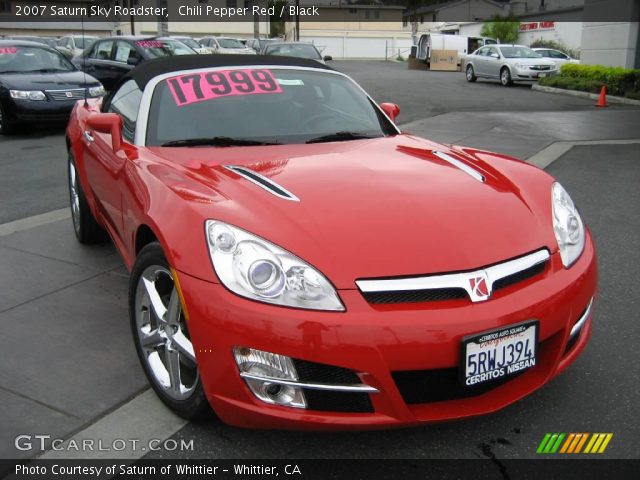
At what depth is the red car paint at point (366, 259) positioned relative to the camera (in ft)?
6.92

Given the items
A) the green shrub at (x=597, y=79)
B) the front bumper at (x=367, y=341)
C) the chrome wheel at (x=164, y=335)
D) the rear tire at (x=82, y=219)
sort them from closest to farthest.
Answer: the front bumper at (x=367, y=341) < the chrome wheel at (x=164, y=335) < the rear tire at (x=82, y=219) < the green shrub at (x=597, y=79)

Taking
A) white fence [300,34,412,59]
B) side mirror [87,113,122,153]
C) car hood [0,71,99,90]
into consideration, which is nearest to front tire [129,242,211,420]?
side mirror [87,113,122,153]

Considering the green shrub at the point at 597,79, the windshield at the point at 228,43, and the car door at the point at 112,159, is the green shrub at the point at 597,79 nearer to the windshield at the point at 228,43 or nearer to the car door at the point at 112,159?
the windshield at the point at 228,43

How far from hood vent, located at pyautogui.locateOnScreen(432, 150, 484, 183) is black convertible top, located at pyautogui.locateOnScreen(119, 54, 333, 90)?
1278 millimetres

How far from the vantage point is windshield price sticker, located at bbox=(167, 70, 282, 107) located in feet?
11.9

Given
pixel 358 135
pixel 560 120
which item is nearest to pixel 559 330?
pixel 358 135

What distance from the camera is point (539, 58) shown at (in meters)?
22.4

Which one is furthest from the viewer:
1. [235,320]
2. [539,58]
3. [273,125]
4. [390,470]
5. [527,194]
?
[539,58]

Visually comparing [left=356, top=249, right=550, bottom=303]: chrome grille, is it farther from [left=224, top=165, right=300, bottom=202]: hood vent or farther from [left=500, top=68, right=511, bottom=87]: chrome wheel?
[left=500, top=68, right=511, bottom=87]: chrome wheel

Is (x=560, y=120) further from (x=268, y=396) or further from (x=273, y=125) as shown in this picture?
(x=268, y=396)

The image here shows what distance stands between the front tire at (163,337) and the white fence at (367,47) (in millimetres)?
55924

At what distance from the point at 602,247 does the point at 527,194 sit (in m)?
2.33

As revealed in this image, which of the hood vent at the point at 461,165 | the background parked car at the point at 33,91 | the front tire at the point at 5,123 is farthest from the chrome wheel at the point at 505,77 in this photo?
the hood vent at the point at 461,165

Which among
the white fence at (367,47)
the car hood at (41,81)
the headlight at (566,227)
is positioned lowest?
the headlight at (566,227)
